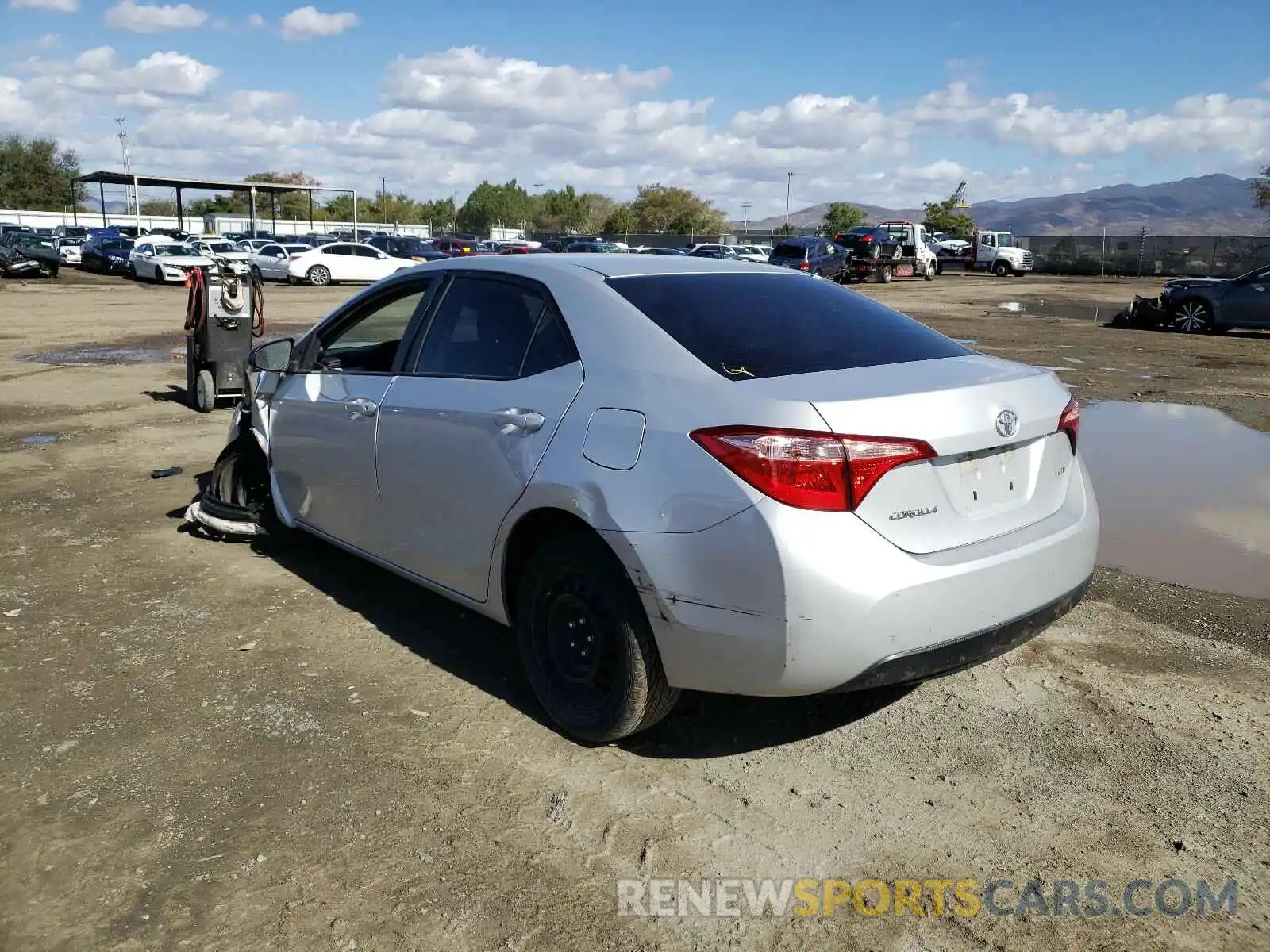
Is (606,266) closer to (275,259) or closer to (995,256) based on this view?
(275,259)

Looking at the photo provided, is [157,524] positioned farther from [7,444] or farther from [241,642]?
[7,444]

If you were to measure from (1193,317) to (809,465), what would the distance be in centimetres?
2067

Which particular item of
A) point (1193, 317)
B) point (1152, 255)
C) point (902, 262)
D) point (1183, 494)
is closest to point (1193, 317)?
point (1193, 317)

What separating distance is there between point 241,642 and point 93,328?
59.6ft

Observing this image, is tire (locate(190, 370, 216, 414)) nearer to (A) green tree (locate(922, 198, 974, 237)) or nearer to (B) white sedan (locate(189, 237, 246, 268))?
(B) white sedan (locate(189, 237, 246, 268))

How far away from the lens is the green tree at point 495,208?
388 ft

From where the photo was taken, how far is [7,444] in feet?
29.4

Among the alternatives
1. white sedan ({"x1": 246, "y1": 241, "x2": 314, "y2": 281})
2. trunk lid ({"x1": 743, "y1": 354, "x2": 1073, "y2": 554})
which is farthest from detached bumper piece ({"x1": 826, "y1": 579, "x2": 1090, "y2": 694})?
white sedan ({"x1": 246, "y1": 241, "x2": 314, "y2": 281})

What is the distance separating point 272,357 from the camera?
5.43 meters

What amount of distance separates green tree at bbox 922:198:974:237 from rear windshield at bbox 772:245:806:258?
56586mm

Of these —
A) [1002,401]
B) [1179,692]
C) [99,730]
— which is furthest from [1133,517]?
[99,730]

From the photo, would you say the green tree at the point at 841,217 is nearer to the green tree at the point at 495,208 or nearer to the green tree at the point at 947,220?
the green tree at the point at 947,220

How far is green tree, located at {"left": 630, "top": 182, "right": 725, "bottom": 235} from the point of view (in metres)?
115

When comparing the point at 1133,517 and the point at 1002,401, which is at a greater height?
the point at 1002,401
